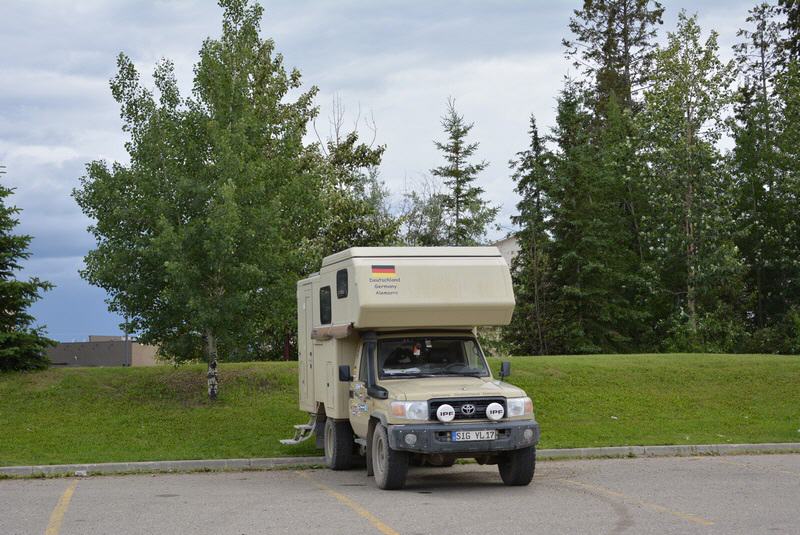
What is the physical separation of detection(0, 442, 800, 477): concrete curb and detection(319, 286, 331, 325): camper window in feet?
8.54

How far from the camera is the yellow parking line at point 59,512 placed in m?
9.94

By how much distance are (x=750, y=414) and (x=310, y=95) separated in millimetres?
21757

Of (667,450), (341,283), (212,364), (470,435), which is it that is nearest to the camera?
(470,435)

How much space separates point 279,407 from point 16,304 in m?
6.89

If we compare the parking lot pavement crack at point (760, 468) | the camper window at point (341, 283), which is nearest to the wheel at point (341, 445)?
the camper window at point (341, 283)

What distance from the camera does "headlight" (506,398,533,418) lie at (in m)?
12.8

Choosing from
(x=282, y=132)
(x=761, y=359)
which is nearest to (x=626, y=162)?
(x=761, y=359)

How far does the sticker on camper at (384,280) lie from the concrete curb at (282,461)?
434 cm

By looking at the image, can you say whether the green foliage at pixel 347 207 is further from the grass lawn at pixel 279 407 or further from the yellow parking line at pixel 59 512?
the yellow parking line at pixel 59 512

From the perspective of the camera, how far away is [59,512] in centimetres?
1124

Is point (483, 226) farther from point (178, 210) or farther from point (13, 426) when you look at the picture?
point (13, 426)

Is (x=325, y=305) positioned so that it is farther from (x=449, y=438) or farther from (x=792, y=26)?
(x=792, y=26)

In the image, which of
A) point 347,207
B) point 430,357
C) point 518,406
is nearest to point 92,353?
point 347,207

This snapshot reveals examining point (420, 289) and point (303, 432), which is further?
point (303, 432)
